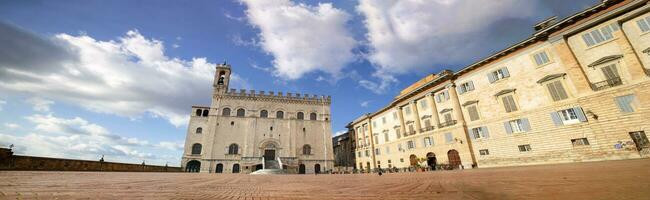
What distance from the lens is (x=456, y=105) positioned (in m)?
22.0

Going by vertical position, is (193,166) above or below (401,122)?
below

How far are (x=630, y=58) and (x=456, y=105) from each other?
1064 centimetres

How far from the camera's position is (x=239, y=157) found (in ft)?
101

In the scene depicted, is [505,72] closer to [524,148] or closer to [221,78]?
[524,148]

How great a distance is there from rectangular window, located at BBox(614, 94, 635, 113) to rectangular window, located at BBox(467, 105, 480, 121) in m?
8.11

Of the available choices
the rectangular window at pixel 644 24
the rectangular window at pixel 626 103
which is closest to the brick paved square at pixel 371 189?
the rectangular window at pixel 626 103

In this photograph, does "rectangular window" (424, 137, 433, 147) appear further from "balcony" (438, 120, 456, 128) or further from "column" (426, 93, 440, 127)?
"balcony" (438, 120, 456, 128)

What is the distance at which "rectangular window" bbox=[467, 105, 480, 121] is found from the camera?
2050cm

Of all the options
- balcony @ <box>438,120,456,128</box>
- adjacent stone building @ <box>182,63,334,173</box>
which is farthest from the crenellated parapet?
balcony @ <box>438,120,456,128</box>

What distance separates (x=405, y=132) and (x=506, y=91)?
1176 centimetres

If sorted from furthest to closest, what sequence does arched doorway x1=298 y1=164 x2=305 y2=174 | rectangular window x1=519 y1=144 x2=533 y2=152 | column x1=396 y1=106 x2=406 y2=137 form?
arched doorway x1=298 y1=164 x2=305 y2=174
column x1=396 y1=106 x2=406 y2=137
rectangular window x1=519 y1=144 x2=533 y2=152

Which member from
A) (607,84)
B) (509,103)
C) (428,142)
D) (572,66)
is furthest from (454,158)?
(607,84)

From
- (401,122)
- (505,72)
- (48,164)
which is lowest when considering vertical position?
(48,164)

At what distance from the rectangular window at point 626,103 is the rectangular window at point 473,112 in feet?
26.6
